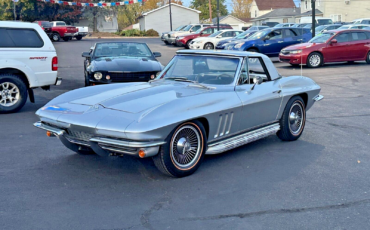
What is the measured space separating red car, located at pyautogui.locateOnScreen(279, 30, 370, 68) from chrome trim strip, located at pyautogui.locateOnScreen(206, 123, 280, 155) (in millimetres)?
12751

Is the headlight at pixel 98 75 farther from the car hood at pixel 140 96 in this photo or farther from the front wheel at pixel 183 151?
the front wheel at pixel 183 151

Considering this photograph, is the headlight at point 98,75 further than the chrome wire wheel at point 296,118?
Yes

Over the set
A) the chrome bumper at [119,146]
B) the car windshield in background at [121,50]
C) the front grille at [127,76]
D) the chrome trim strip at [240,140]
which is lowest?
the chrome trim strip at [240,140]

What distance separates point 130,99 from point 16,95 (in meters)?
4.95

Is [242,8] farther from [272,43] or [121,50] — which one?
[121,50]

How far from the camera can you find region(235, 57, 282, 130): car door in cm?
603

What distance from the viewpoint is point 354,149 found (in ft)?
21.6

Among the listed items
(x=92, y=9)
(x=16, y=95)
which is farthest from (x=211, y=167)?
(x=92, y=9)

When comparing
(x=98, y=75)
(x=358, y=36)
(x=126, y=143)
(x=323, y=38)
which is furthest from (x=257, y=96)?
(x=358, y=36)

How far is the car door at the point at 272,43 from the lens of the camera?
21688 millimetres

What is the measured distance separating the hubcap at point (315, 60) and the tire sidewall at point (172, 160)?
14663 millimetres

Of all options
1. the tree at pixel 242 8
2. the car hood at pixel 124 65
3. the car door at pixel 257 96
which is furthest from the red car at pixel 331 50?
the tree at pixel 242 8

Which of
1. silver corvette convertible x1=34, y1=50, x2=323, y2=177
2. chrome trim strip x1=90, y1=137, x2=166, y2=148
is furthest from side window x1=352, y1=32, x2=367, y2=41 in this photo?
chrome trim strip x1=90, y1=137, x2=166, y2=148

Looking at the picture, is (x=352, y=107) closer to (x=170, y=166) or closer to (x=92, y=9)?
(x=170, y=166)
